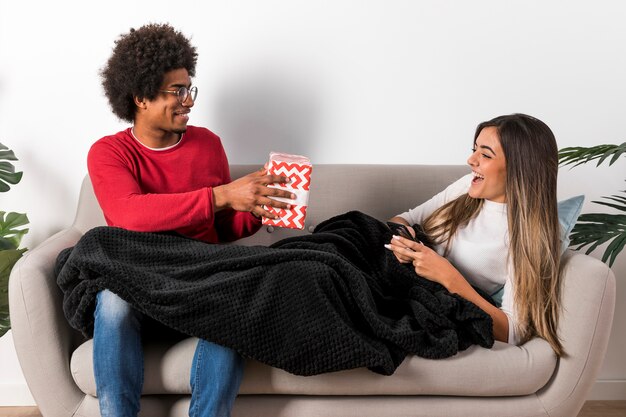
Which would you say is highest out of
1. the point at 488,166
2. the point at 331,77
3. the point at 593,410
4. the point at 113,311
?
the point at 331,77

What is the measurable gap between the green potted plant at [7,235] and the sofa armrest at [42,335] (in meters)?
0.31

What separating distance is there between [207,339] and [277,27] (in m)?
1.23

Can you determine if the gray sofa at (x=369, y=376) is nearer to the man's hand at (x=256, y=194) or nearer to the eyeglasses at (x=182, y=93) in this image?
the man's hand at (x=256, y=194)

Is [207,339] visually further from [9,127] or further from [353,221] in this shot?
[9,127]

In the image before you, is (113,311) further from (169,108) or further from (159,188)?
(169,108)

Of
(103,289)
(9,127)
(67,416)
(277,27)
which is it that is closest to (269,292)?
(103,289)

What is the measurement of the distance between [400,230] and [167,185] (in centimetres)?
70

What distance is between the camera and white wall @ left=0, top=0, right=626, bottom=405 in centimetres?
258

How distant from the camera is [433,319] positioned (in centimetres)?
191

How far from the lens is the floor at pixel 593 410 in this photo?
8.39ft

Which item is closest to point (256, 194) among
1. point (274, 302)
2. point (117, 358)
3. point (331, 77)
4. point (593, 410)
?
point (274, 302)

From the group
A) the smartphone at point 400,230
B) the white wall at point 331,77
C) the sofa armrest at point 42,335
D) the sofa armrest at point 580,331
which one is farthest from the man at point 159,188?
the sofa armrest at point 580,331

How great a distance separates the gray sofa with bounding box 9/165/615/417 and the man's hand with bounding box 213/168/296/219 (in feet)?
1.25

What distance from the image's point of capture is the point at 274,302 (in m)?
1.84
